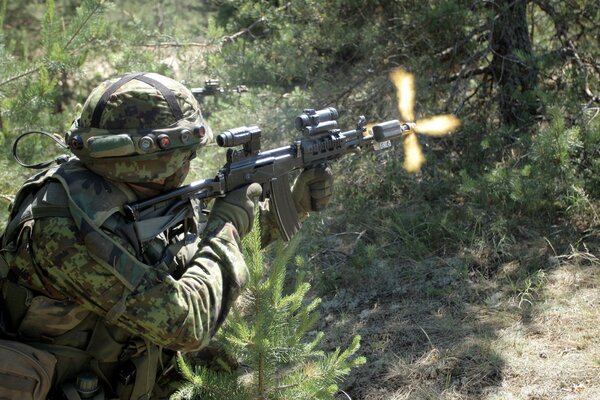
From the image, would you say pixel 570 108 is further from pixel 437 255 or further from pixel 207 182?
Answer: pixel 207 182

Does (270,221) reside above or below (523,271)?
above

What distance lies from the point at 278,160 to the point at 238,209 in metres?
0.47

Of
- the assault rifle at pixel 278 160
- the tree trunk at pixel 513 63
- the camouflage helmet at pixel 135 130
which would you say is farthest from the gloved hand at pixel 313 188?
the tree trunk at pixel 513 63

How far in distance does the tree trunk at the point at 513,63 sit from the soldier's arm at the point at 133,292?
3519 mm

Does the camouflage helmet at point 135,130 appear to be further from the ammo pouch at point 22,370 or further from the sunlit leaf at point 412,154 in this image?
the sunlit leaf at point 412,154

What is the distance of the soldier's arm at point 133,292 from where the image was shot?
2506mm

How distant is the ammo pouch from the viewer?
256 centimetres

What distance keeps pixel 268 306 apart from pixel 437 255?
7.42 feet

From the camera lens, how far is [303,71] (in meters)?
5.84

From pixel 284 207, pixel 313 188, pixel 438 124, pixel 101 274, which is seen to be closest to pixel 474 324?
pixel 313 188

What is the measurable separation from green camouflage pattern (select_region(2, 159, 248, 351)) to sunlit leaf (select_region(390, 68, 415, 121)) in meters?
3.11

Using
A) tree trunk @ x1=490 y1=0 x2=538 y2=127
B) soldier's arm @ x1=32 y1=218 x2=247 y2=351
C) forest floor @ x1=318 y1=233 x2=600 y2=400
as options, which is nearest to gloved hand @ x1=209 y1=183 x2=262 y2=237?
soldier's arm @ x1=32 y1=218 x2=247 y2=351

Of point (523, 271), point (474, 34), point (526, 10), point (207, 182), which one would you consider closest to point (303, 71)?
point (474, 34)

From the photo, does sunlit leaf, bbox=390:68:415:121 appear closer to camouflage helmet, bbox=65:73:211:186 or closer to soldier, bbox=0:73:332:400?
soldier, bbox=0:73:332:400
